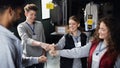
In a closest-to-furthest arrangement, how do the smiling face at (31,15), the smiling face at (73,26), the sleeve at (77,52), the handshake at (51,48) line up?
the sleeve at (77,52), the handshake at (51,48), the smiling face at (73,26), the smiling face at (31,15)

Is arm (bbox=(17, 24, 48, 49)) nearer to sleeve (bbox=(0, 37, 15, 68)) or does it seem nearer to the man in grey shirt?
the man in grey shirt

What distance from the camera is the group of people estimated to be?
4.88 feet

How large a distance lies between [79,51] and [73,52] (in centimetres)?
8

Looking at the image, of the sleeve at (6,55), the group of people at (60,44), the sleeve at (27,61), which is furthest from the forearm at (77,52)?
the sleeve at (6,55)

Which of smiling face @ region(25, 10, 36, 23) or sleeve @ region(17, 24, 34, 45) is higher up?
smiling face @ region(25, 10, 36, 23)

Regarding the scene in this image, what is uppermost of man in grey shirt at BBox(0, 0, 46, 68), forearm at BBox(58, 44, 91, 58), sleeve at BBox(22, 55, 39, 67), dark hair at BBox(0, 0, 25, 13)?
dark hair at BBox(0, 0, 25, 13)

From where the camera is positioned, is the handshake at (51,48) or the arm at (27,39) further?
the arm at (27,39)

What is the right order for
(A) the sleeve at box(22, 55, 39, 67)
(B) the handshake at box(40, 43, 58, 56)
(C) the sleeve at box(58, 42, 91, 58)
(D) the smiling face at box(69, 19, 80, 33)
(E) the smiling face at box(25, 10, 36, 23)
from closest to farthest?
(A) the sleeve at box(22, 55, 39, 67) → (C) the sleeve at box(58, 42, 91, 58) → (B) the handshake at box(40, 43, 58, 56) → (D) the smiling face at box(69, 19, 80, 33) → (E) the smiling face at box(25, 10, 36, 23)

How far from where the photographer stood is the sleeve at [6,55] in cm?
141

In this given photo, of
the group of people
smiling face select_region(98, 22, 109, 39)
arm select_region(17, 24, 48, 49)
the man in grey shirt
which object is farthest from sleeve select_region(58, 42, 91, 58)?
the man in grey shirt

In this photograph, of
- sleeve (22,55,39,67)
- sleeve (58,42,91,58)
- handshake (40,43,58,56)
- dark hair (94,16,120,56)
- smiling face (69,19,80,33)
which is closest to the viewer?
sleeve (22,55,39,67)

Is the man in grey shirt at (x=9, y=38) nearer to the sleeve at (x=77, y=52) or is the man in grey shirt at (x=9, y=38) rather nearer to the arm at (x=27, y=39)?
the sleeve at (x=77, y=52)

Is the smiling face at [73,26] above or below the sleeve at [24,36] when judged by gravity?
above

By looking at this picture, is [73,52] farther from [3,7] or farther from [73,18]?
[3,7]
